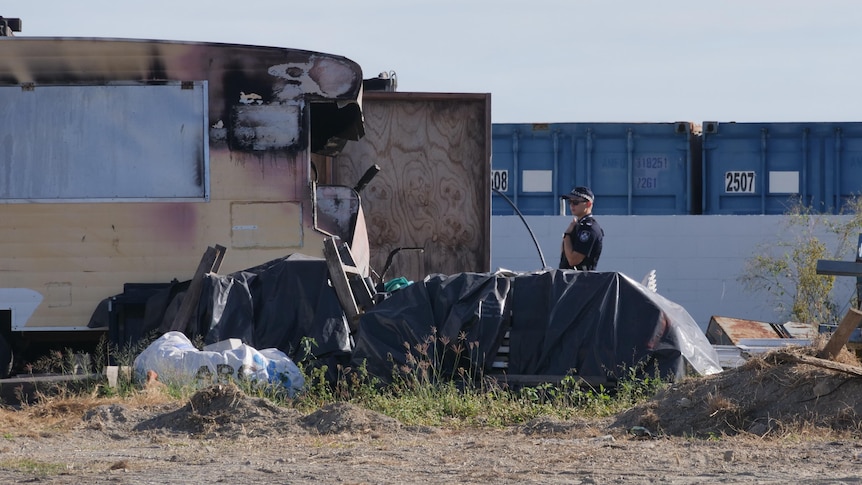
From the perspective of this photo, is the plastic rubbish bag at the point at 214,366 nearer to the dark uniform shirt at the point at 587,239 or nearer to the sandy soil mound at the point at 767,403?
the sandy soil mound at the point at 767,403

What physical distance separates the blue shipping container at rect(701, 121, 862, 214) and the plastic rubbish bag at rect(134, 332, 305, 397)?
11.4 metres

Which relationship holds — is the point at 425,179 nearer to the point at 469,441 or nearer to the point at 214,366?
the point at 214,366

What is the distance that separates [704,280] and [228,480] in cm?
1186

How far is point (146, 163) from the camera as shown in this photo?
9836 mm

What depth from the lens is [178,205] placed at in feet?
32.2

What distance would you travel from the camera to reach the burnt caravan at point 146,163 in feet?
32.0

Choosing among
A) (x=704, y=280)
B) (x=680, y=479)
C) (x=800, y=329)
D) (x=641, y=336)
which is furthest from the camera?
(x=704, y=280)

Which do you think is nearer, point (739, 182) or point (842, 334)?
point (842, 334)

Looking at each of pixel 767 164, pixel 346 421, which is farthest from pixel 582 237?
pixel 767 164

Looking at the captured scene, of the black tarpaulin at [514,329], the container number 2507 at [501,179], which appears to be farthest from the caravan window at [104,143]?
the container number 2507 at [501,179]

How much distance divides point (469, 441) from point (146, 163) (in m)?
4.37

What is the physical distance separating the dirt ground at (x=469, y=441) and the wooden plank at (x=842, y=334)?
216mm

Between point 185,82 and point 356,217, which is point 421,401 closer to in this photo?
point 356,217

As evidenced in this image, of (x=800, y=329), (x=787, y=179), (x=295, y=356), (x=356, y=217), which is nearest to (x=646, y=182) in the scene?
(x=787, y=179)
